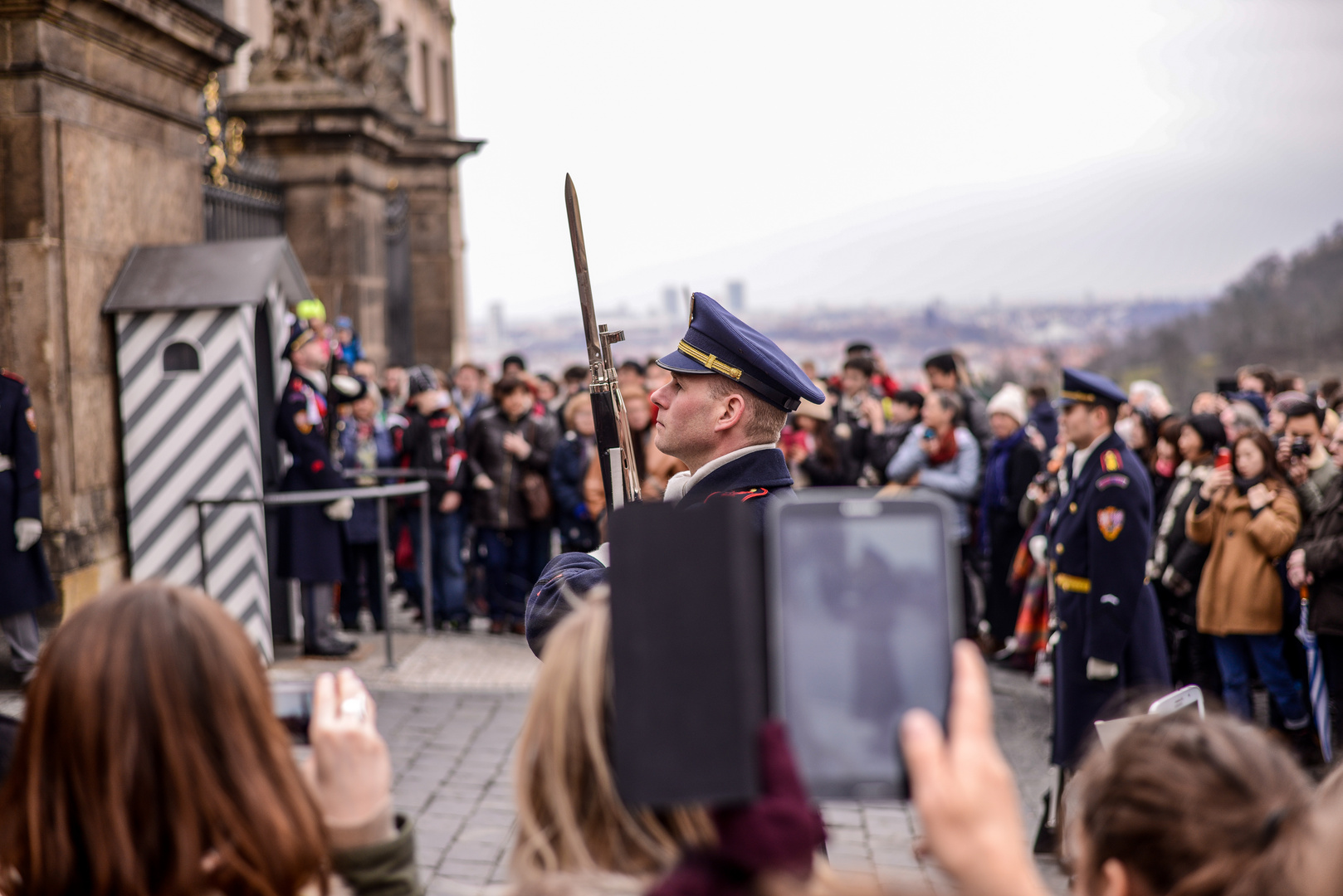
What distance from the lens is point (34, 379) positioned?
6.50 m

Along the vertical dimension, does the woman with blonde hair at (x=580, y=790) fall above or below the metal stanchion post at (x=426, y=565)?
above

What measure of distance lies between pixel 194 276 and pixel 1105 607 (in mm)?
5343

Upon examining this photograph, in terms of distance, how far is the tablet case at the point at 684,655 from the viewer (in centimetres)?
120

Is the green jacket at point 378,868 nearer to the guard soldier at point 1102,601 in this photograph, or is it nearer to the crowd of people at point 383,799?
the crowd of people at point 383,799

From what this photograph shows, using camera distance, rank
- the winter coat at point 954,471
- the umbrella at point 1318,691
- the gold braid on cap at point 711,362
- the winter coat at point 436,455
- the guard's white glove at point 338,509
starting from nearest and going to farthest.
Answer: the gold braid on cap at point 711,362
the umbrella at point 1318,691
the guard's white glove at point 338,509
the winter coat at point 954,471
the winter coat at point 436,455

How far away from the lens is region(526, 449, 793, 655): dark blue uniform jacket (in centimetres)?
234

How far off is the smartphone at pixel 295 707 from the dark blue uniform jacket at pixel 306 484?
6202 mm

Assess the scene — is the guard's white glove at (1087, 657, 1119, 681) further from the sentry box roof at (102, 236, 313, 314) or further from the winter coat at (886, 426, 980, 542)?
the sentry box roof at (102, 236, 313, 314)

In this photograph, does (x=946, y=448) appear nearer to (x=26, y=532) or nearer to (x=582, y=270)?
(x=26, y=532)

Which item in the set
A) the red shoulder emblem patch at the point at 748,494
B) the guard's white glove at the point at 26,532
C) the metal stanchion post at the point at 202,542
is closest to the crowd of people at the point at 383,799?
the red shoulder emblem patch at the point at 748,494

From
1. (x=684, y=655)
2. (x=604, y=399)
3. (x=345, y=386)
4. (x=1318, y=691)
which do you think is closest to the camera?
(x=684, y=655)

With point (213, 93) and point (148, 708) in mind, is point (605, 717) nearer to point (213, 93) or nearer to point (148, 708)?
point (148, 708)

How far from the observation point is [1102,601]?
4969mm

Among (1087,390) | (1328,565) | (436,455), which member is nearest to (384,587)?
(436,455)
